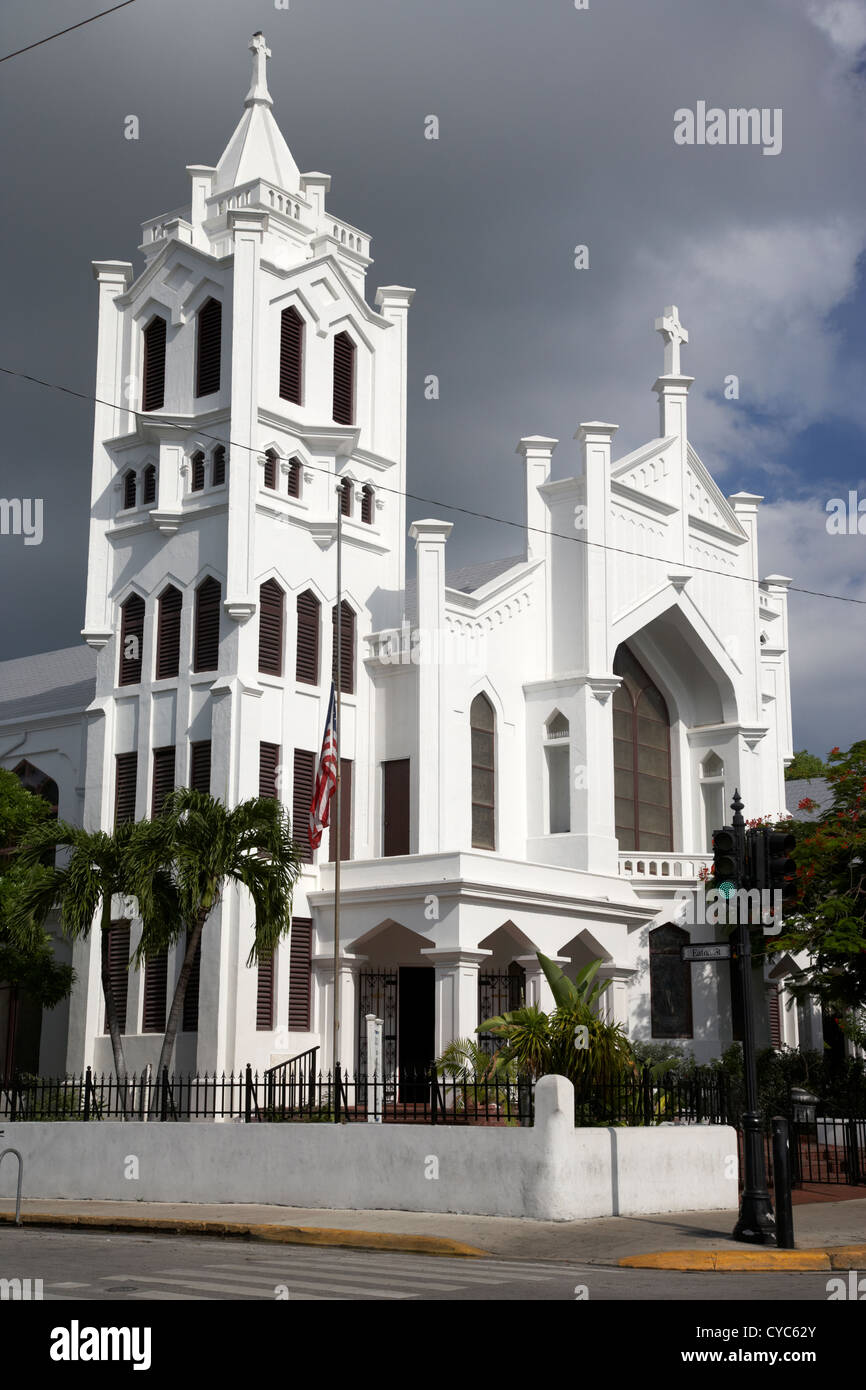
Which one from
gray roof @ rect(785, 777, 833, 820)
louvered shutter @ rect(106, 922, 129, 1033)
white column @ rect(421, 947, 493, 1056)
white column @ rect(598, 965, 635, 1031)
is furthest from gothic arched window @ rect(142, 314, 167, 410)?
gray roof @ rect(785, 777, 833, 820)

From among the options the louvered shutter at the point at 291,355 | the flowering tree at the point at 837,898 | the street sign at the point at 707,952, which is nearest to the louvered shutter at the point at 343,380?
the louvered shutter at the point at 291,355

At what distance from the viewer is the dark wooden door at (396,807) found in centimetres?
3312

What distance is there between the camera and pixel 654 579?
37.2m

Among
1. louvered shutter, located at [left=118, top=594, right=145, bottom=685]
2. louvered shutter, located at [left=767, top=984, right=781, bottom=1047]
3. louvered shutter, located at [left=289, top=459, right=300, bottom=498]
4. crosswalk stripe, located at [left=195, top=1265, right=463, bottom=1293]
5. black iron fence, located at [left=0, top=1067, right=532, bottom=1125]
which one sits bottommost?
crosswalk stripe, located at [left=195, top=1265, right=463, bottom=1293]

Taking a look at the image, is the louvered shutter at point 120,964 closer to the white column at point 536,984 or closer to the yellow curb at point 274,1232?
the white column at point 536,984

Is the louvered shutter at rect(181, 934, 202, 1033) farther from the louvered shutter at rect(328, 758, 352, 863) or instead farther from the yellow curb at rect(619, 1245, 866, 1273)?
the yellow curb at rect(619, 1245, 866, 1273)

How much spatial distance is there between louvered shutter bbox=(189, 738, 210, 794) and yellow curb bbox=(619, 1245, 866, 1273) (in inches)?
726

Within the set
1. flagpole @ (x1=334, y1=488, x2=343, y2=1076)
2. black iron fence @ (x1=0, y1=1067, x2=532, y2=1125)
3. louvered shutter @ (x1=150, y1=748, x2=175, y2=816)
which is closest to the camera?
black iron fence @ (x1=0, y1=1067, x2=532, y2=1125)

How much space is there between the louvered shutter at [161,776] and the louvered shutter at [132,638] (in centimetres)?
200

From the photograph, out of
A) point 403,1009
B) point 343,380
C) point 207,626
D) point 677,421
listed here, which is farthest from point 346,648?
point 677,421

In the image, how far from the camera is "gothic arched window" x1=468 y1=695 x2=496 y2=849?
111 feet

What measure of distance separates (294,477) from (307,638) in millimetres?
3558

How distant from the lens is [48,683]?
45719mm

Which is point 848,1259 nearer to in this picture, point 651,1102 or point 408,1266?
point 408,1266
